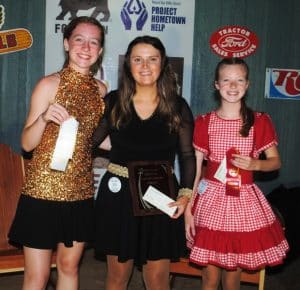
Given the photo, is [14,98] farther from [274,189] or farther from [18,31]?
[274,189]

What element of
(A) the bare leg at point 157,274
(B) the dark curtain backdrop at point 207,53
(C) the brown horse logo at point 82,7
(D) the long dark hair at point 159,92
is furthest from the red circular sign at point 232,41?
(A) the bare leg at point 157,274

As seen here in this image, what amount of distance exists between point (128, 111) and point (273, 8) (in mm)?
3023

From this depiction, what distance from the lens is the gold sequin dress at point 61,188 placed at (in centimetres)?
286

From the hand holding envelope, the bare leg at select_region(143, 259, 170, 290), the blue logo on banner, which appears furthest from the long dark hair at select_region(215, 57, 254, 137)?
the blue logo on banner

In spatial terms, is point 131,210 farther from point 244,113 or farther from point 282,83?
point 282,83

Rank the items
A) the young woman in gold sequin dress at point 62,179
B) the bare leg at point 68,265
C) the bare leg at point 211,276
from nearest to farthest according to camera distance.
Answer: the young woman in gold sequin dress at point 62,179 → the bare leg at point 68,265 → the bare leg at point 211,276

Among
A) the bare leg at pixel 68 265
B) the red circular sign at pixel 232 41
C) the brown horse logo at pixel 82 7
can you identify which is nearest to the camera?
the bare leg at pixel 68 265

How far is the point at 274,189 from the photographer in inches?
218

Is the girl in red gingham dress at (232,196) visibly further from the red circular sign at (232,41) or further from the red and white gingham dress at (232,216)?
the red circular sign at (232,41)

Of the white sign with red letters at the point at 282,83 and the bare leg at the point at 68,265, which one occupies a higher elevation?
the white sign with red letters at the point at 282,83

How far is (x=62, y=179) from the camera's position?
9.43 ft

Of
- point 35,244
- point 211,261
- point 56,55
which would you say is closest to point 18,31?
point 56,55

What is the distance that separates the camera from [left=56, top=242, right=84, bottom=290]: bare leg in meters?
2.96

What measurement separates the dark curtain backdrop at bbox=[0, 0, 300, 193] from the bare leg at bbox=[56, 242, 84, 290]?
2.62 m
